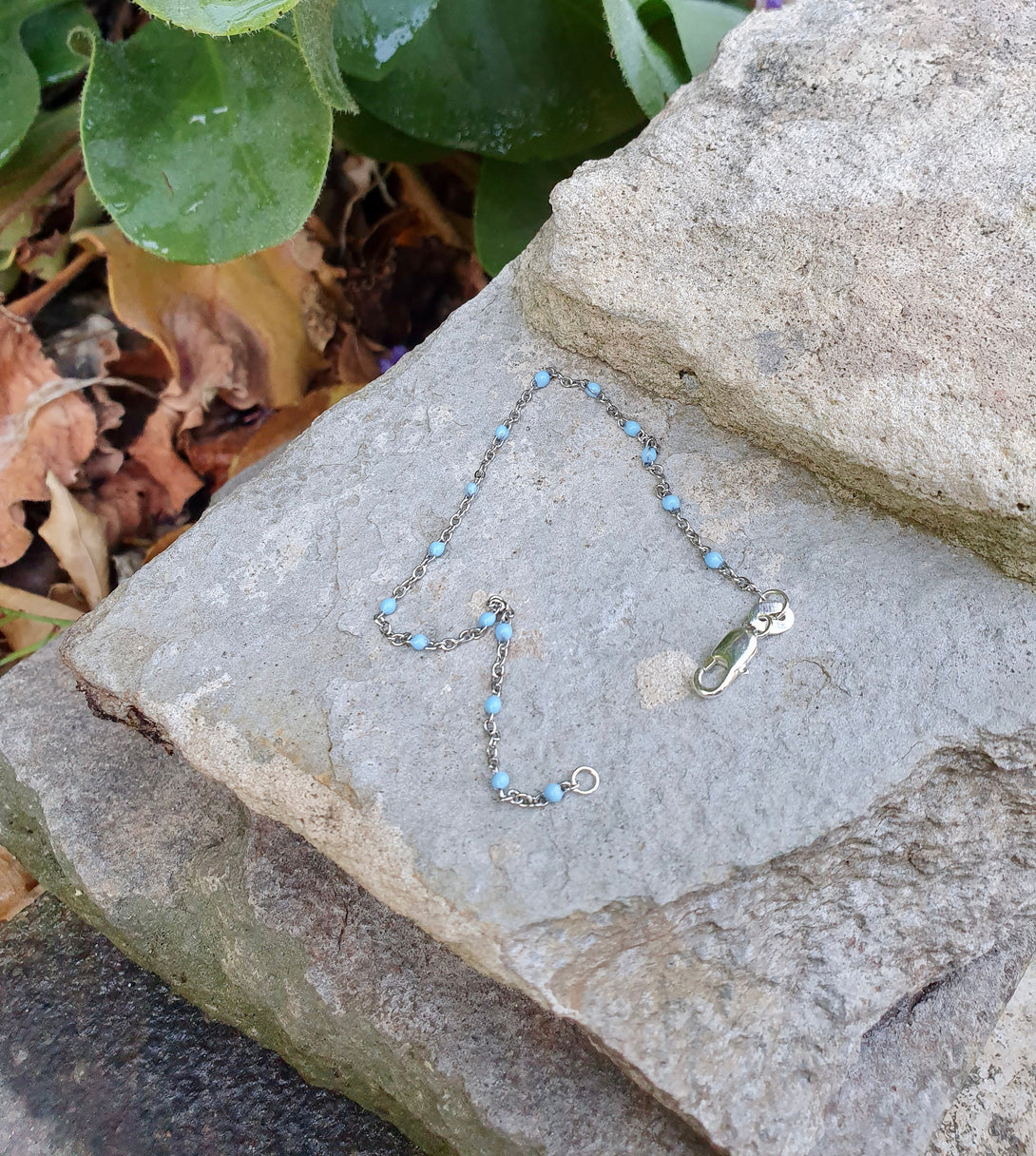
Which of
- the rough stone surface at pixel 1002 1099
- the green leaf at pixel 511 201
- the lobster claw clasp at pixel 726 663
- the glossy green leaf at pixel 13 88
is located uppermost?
the glossy green leaf at pixel 13 88

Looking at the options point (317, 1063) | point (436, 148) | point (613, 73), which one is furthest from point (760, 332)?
point (317, 1063)

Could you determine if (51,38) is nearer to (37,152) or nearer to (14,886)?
(37,152)

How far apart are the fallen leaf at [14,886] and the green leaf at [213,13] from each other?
1.03 meters

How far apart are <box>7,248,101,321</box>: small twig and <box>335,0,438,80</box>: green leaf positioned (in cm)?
58

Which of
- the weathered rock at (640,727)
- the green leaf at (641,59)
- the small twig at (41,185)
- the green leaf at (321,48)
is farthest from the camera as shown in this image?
the small twig at (41,185)

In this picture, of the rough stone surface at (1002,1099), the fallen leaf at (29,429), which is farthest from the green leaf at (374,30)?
the rough stone surface at (1002,1099)

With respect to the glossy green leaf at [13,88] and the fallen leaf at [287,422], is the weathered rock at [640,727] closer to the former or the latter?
the fallen leaf at [287,422]

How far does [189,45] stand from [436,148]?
0.42 m

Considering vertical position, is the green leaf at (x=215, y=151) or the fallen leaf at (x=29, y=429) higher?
the green leaf at (x=215, y=151)

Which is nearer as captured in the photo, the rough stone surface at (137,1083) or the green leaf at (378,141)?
the rough stone surface at (137,1083)

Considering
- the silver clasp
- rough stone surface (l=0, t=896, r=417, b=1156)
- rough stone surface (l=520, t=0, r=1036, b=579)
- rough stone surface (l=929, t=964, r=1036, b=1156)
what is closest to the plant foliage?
rough stone surface (l=520, t=0, r=1036, b=579)

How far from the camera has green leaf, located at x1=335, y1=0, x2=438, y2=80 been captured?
1356mm

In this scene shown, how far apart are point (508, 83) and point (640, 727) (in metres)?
0.98

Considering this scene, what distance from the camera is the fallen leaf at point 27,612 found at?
1572mm
